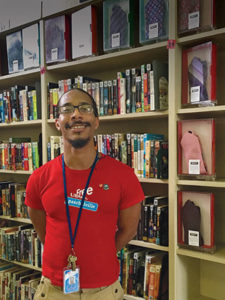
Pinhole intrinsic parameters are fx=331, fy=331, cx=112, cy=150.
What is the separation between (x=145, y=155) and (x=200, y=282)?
2.92ft

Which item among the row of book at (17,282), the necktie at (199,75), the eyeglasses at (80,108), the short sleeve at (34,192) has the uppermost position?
the necktie at (199,75)

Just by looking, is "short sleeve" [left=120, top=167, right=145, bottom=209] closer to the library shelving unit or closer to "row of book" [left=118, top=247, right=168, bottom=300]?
the library shelving unit

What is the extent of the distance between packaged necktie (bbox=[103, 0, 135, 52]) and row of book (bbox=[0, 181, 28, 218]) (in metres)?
1.37

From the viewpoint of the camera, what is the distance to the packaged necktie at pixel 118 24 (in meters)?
1.99

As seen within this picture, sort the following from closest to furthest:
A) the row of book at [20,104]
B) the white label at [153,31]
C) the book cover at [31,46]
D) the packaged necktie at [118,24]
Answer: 1. the white label at [153,31]
2. the packaged necktie at [118,24]
3. the book cover at [31,46]
4. the row of book at [20,104]

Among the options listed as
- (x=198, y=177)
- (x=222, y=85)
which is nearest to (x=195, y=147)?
(x=198, y=177)

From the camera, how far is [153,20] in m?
1.88

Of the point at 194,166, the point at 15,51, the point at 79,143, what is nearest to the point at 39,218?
the point at 79,143

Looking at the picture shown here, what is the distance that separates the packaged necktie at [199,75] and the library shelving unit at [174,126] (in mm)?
36

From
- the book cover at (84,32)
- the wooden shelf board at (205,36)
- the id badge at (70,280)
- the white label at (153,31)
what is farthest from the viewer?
the book cover at (84,32)

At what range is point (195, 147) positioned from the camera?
5.79 feet

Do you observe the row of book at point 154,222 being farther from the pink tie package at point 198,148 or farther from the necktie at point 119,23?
the necktie at point 119,23

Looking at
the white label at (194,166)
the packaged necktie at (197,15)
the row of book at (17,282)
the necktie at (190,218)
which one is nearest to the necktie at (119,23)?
the packaged necktie at (197,15)

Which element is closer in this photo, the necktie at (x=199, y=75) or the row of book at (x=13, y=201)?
the necktie at (x=199, y=75)
